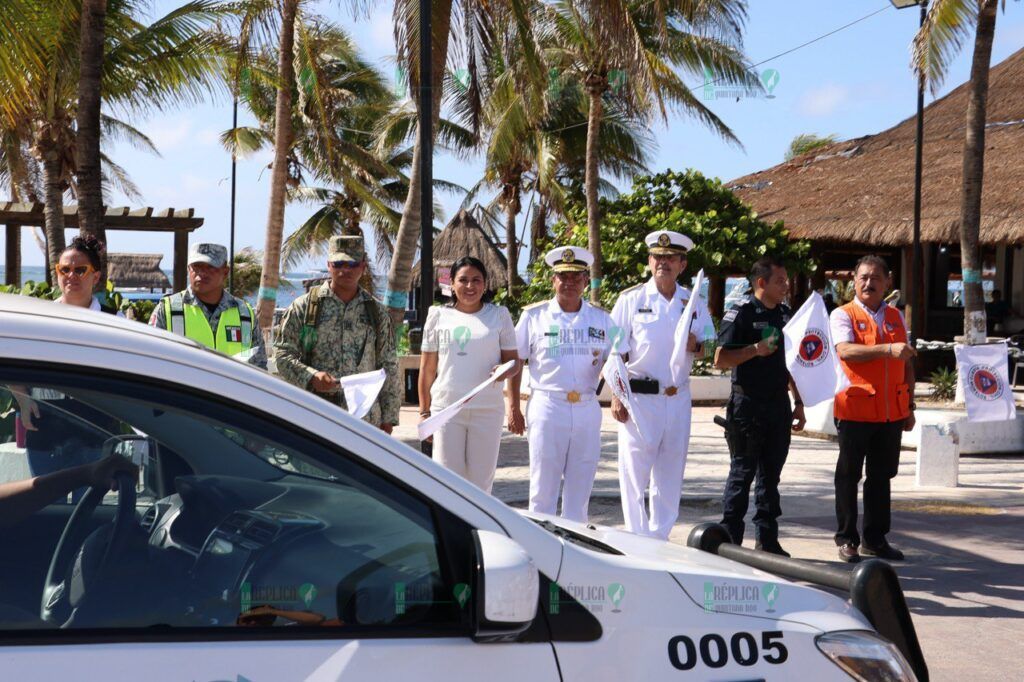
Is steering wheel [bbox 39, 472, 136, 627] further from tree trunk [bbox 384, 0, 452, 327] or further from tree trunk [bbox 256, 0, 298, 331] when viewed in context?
tree trunk [bbox 256, 0, 298, 331]

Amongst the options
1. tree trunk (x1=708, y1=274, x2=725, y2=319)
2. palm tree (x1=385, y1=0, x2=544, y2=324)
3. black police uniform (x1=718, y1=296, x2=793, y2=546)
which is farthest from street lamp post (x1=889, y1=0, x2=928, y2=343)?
black police uniform (x1=718, y1=296, x2=793, y2=546)

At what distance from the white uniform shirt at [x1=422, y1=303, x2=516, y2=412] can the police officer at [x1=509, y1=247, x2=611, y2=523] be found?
0.74ft

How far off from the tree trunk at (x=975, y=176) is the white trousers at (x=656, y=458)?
402 inches

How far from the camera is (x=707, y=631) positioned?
2314 millimetres

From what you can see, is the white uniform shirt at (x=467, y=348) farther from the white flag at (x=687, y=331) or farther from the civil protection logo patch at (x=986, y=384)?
the civil protection logo patch at (x=986, y=384)

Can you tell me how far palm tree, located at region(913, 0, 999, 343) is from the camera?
15.5 meters

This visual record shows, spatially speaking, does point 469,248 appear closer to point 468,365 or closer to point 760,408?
point 760,408

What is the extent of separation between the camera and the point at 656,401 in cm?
689

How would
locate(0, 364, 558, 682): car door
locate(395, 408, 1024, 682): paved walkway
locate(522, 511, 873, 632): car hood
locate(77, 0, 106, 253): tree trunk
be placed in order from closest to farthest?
locate(0, 364, 558, 682): car door → locate(522, 511, 873, 632): car hood → locate(395, 408, 1024, 682): paved walkway → locate(77, 0, 106, 253): tree trunk

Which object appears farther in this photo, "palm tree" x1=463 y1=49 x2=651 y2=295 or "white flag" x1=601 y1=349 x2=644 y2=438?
"palm tree" x1=463 y1=49 x2=651 y2=295

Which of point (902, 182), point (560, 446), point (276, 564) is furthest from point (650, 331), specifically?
point (902, 182)

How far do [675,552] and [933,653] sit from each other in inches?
120

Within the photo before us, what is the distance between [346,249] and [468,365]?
39.6 inches

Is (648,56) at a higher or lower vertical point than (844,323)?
higher
